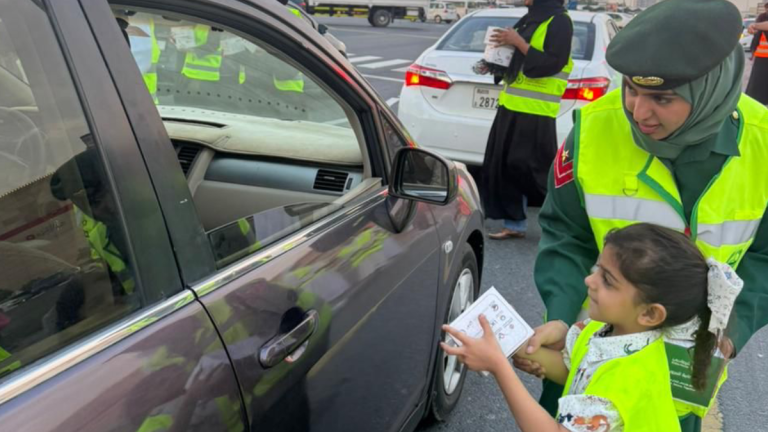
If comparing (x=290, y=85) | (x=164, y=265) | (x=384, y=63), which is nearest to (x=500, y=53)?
(x=290, y=85)

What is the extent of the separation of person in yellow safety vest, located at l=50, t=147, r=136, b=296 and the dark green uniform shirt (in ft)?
3.50

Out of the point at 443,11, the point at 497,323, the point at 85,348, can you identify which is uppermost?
the point at 85,348

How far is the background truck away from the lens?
94.4 feet

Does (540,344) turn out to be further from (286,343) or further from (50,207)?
(50,207)

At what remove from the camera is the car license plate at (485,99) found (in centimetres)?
520

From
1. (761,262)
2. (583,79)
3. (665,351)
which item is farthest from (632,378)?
(583,79)

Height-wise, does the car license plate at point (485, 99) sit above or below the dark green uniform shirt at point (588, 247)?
below

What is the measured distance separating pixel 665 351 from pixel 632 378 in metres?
0.11

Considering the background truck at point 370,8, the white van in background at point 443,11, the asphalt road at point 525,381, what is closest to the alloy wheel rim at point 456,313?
the asphalt road at point 525,381

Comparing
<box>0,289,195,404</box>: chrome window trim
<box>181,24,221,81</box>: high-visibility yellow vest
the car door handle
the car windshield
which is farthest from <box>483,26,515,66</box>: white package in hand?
<box>0,289,195,404</box>: chrome window trim

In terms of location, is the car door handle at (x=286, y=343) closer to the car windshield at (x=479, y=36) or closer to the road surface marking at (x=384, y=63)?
the car windshield at (x=479, y=36)

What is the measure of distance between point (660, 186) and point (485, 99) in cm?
382

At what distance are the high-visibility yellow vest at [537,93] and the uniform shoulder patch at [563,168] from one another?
280 cm

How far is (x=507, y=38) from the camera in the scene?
431 cm
